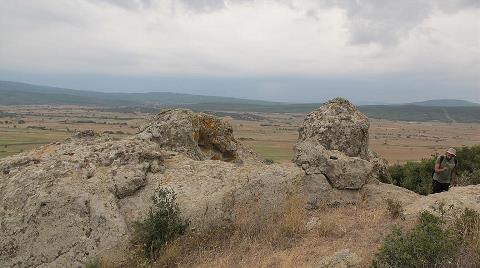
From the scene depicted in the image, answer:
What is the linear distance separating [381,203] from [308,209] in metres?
1.92

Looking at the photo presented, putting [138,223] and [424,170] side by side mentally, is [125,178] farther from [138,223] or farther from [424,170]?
[424,170]

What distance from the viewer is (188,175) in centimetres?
1134

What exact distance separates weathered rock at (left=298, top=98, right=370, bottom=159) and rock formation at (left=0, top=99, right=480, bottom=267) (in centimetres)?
244

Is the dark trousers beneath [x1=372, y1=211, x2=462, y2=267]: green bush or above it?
beneath

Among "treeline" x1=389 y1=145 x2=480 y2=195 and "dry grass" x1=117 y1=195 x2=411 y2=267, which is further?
"treeline" x1=389 y1=145 x2=480 y2=195

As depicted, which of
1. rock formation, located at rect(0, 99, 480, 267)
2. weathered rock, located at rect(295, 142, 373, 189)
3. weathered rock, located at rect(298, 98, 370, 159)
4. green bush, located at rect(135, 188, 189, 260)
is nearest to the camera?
green bush, located at rect(135, 188, 189, 260)

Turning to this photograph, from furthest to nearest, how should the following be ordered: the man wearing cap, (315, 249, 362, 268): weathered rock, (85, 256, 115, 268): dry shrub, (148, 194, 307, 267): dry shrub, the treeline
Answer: the treeline, the man wearing cap, (148, 194, 307, 267): dry shrub, (85, 256, 115, 268): dry shrub, (315, 249, 362, 268): weathered rock

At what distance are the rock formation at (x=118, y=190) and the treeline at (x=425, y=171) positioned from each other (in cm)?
1197

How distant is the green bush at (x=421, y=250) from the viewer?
22.8ft

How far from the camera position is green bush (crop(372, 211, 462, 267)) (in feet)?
22.8

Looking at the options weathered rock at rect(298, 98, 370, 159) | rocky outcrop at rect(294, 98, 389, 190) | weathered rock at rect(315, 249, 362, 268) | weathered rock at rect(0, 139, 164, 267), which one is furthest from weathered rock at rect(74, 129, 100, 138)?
weathered rock at rect(315, 249, 362, 268)

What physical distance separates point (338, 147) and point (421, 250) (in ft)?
29.0

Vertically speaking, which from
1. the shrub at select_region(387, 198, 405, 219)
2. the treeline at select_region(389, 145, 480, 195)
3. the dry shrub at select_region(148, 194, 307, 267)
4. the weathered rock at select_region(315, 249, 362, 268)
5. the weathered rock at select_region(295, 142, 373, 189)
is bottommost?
the treeline at select_region(389, 145, 480, 195)

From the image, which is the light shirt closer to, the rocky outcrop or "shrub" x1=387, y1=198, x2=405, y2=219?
the rocky outcrop
